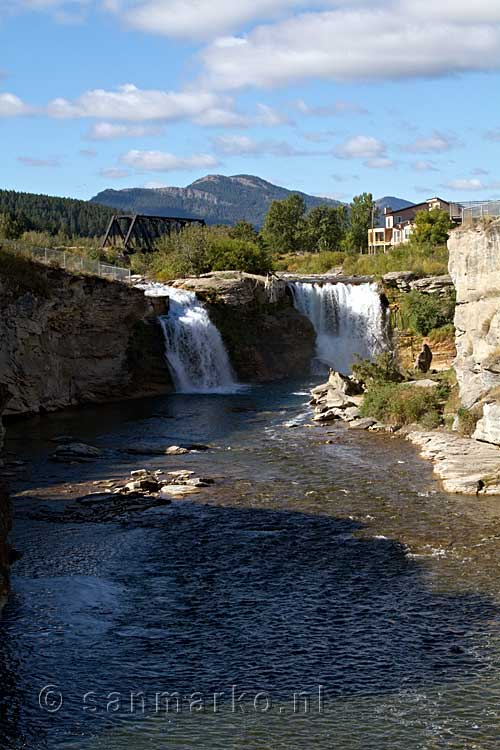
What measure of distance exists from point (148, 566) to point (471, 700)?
8.05 metres

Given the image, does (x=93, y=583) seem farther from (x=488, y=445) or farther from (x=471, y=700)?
(x=488, y=445)

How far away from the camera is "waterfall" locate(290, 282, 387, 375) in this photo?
52.5 m

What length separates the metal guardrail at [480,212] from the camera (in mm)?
32438

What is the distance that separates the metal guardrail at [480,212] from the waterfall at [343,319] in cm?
1897

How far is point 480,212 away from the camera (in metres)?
33.0

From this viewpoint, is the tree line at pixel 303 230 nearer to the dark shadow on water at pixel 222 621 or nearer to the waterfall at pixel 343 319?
the waterfall at pixel 343 319

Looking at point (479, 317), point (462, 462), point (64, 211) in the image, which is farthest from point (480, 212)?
point (64, 211)

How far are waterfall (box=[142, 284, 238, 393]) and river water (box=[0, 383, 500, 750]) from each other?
19.2 m

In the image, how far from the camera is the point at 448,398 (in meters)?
34.9

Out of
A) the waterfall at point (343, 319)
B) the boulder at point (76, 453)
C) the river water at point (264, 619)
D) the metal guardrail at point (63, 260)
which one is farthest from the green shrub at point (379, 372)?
the metal guardrail at point (63, 260)

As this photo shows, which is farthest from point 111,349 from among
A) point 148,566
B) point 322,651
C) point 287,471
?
point 322,651

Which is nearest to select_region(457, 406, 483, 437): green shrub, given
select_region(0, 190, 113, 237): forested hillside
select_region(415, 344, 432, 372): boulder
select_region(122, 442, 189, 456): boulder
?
select_region(122, 442, 189, 456): boulder

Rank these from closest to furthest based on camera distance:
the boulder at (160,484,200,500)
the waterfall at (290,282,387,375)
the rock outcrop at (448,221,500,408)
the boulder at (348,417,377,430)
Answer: the boulder at (160,484,200,500)
the rock outcrop at (448,221,500,408)
the boulder at (348,417,377,430)
the waterfall at (290,282,387,375)

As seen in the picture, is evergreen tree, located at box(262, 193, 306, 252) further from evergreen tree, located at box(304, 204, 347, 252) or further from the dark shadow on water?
the dark shadow on water
